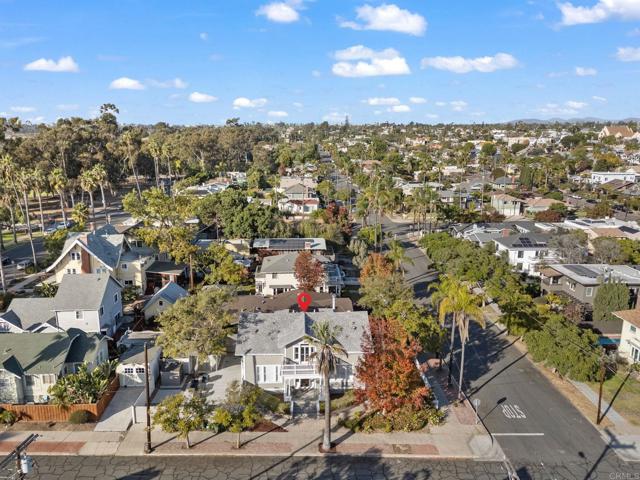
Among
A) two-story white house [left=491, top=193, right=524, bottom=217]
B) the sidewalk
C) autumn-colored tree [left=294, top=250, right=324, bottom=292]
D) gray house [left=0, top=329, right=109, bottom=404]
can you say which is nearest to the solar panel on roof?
the sidewalk

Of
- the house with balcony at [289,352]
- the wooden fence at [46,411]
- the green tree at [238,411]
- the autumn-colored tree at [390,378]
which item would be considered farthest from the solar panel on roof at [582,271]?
the wooden fence at [46,411]

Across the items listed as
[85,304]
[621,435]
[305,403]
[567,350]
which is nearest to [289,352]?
[305,403]

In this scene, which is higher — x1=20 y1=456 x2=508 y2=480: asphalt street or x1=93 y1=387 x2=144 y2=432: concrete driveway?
x1=93 y1=387 x2=144 y2=432: concrete driveway

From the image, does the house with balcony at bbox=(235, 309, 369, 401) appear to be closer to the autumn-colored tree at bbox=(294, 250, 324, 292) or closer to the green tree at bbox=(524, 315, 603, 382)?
the autumn-colored tree at bbox=(294, 250, 324, 292)

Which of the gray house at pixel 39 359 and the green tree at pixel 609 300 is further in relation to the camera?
the green tree at pixel 609 300

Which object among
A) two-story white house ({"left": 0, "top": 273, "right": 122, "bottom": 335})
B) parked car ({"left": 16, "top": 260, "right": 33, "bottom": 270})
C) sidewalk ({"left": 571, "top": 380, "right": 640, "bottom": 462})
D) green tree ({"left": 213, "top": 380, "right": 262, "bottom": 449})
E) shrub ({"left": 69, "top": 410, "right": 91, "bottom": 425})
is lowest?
sidewalk ({"left": 571, "top": 380, "right": 640, "bottom": 462})

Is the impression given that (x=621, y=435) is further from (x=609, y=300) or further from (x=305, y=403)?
(x=305, y=403)

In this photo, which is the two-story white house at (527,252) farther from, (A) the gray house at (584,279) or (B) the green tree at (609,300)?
(B) the green tree at (609,300)
